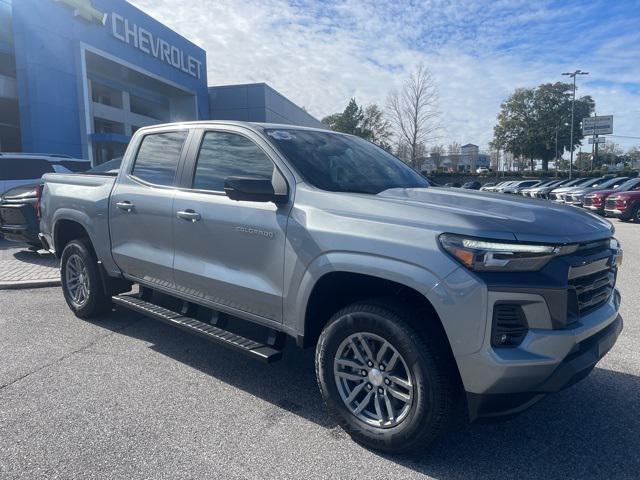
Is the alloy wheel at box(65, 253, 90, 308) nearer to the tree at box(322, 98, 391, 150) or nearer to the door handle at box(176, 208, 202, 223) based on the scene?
the door handle at box(176, 208, 202, 223)

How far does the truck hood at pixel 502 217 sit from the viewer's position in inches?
97.0

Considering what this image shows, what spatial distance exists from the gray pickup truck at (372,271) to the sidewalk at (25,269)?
3290mm

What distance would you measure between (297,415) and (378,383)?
0.74 meters

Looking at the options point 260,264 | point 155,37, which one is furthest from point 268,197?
point 155,37

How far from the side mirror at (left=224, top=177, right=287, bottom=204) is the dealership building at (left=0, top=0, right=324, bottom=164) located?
76.7 ft

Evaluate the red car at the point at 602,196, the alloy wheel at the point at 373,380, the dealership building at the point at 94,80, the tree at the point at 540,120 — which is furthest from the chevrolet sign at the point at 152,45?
the tree at the point at 540,120

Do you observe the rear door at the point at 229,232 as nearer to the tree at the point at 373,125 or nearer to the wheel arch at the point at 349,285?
the wheel arch at the point at 349,285

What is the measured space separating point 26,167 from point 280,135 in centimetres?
998

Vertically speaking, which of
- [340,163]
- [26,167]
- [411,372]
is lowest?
[411,372]

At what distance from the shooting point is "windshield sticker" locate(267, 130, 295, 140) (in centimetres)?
361

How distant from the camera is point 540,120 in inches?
2472

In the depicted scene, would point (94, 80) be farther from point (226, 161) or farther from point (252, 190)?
point (252, 190)

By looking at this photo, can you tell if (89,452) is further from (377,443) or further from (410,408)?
(410,408)

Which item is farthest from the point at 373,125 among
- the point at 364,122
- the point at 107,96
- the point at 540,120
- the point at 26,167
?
the point at 26,167
